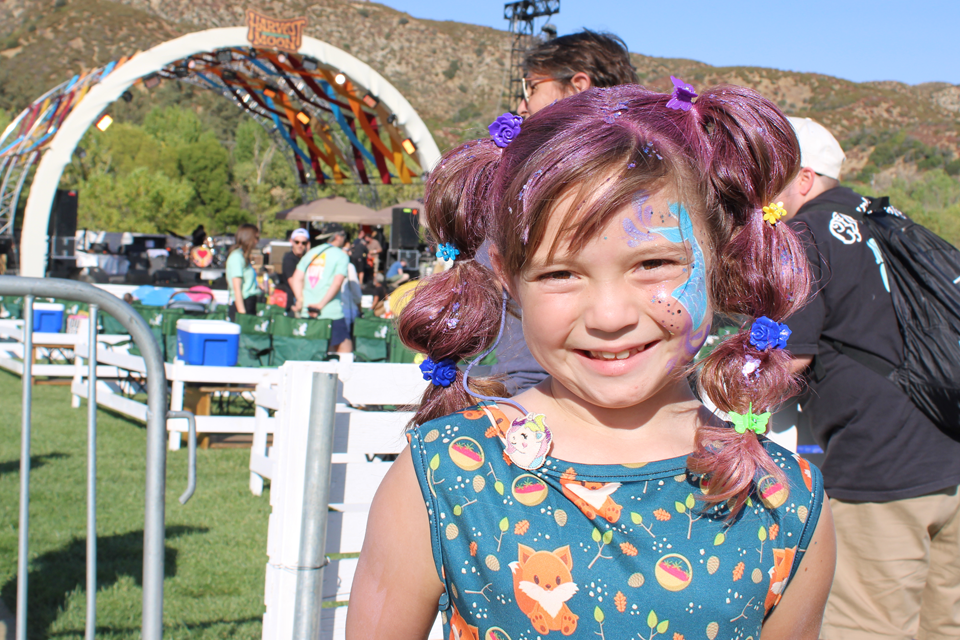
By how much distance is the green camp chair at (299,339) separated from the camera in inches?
301

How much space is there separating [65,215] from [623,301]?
24128 mm

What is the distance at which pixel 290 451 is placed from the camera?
7.14ft

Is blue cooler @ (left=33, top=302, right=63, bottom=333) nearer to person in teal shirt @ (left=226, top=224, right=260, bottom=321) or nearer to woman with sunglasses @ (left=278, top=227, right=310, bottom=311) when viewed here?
person in teal shirt @ (left=226, top=224, right=260, bottom=321)

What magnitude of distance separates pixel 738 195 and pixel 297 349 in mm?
6883

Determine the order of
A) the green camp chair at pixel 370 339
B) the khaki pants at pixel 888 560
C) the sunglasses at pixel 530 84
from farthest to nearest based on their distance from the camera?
the green camp chair at pixel 370 339
the sunglasses at pixel 530 84
the khaki pants at pixel 888 560

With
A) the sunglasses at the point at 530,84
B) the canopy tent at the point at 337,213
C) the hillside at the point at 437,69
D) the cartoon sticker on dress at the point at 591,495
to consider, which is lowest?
the canopy tent at the point at 337,213

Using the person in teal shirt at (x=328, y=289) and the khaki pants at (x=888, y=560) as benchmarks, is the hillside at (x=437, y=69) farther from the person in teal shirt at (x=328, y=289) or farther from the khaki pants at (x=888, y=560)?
the khaki pants at (x=888, y=560)

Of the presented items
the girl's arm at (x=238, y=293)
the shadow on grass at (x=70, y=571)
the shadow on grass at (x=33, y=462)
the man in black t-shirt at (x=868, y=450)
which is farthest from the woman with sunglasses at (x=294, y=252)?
the man in black t-shirt at (x=868, y=450)

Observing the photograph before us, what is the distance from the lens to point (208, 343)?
701 cm

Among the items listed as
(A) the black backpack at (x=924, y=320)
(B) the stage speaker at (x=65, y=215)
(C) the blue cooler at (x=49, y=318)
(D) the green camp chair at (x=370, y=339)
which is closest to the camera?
(A) the black backpack at (x=924, y=320)

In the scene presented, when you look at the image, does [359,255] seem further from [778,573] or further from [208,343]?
[778,573]

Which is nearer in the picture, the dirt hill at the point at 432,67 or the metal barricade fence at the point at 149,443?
the metal barricade fence at the point at 149,443

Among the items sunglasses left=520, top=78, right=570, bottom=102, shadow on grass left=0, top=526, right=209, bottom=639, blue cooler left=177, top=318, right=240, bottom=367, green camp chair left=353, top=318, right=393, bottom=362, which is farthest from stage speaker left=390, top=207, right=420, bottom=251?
sunglasses left=520, top=78, right=570, bottom=102

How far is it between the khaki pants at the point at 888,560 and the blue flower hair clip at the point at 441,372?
1.70 m
